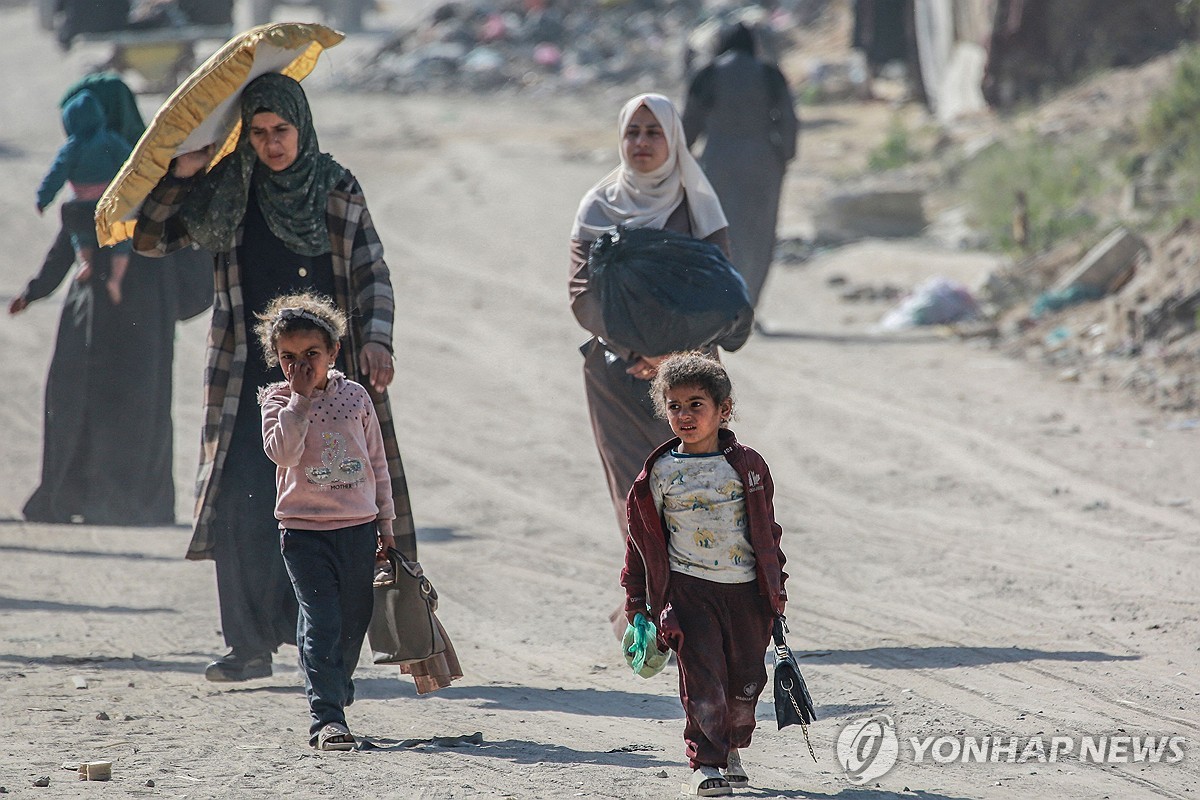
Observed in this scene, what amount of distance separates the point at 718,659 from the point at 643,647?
0.60 ft

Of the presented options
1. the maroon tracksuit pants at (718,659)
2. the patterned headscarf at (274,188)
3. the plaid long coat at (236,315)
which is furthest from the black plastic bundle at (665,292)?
the maroon tracksuit pants at (718,659)

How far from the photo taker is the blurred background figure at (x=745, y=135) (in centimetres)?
974

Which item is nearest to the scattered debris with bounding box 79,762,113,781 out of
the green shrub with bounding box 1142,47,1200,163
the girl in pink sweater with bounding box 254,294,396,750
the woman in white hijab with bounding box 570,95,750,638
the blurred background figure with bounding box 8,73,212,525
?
the girl in pink sweater with bounding box 254,294,396,750

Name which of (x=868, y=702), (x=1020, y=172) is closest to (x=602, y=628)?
(x=868, y=702)

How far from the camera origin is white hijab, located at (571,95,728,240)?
509 centimetres

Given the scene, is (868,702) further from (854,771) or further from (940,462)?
(940,462)

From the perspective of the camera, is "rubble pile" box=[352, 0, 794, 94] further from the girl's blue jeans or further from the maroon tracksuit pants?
the maroon tracksuit pants

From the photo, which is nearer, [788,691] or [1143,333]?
[788,691]

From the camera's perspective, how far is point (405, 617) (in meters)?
4.26

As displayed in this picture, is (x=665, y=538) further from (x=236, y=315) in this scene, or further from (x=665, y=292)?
(x=236, y=315)

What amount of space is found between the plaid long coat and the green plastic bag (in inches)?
46.3

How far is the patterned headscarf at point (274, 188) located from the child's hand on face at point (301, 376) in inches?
25.2

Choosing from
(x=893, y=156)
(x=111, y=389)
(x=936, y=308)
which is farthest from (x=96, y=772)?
(x=893, y=156)

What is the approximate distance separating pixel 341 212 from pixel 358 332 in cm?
36
